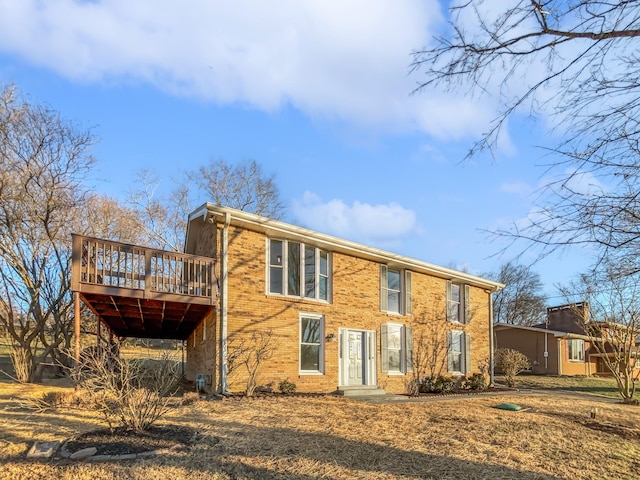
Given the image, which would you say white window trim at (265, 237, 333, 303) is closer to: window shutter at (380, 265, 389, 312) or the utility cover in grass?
window shutter at (380, 265, 389, 312)

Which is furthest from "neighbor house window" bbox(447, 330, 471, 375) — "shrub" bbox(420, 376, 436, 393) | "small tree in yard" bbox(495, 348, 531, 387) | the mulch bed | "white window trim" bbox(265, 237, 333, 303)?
the mulch bed

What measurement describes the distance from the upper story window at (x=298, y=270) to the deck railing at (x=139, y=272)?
Answer: 6.82 feet

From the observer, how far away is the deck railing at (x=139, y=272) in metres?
10.5

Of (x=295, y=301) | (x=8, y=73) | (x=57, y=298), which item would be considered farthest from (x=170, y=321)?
(x=8, y=73)

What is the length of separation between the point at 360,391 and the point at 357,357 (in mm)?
1212

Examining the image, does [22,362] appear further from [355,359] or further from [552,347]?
[552,347]

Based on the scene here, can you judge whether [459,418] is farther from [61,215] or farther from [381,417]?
[61,215]

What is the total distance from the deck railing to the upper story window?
208cm

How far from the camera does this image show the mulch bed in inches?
254

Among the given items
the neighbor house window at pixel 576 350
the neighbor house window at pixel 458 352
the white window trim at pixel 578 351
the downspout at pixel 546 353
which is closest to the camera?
the neighbor house window at pixel 458 352

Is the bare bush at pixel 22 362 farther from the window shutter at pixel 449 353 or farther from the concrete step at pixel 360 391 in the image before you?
the window shutter at pixel 449 353

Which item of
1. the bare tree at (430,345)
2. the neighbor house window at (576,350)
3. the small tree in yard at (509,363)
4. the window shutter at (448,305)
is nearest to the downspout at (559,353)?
the neighbor house window at (576,350)

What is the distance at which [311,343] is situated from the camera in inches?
565

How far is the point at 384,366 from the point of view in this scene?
16453 mm
